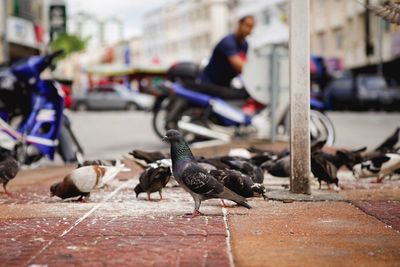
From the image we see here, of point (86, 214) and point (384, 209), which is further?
point (384, 209)

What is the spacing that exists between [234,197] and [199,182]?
0.31 m

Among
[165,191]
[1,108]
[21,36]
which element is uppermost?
[21,36]

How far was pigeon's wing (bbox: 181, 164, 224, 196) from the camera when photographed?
17.4 ft

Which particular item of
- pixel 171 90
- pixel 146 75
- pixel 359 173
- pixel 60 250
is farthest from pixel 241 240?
pixel 146 75

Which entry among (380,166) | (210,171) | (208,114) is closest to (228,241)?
(210,171)

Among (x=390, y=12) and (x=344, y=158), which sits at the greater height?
(x=390, y=12)

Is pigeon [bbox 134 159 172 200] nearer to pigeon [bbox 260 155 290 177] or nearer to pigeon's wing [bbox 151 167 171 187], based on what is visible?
pigeon's wing [bbox 151 167 171 187]

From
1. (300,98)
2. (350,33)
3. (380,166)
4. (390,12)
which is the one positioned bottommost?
(380,166)

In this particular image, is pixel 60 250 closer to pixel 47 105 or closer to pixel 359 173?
pixel 359 173

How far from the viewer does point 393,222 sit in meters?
5.12

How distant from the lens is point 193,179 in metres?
5.30

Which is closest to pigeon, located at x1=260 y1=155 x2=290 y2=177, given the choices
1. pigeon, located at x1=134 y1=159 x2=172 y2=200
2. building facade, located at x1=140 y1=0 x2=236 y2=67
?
pigeon, located at x1=134 y1=159 x2=172 y2=200

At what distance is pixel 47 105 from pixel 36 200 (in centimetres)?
354

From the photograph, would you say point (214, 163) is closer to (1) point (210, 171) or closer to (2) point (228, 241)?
(1) point (210, 171)
